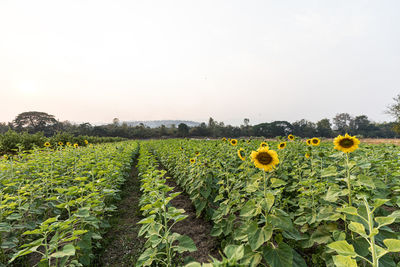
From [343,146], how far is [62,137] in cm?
2372

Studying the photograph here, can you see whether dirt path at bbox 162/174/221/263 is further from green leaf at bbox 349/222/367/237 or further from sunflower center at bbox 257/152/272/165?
green leaf at bbox 349/222/367/237

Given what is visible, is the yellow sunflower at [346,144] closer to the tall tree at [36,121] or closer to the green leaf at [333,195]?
the green leaf at [333,195]

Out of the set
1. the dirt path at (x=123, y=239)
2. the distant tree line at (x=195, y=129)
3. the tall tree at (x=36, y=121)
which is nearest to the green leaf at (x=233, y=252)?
the dirt path at (x=123, y=239)

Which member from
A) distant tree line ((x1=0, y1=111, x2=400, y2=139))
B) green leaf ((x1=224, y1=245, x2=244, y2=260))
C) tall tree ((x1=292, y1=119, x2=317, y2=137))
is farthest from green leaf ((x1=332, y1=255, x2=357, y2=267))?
tall tree ((x1=292, y1=119, x2=317, y2=137))

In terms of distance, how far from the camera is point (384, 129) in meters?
79.6

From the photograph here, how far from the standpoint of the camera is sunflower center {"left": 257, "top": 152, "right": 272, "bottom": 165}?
225cm

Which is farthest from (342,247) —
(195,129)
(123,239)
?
(195,129)

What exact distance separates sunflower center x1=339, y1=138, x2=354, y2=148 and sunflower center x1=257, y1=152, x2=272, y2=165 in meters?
1.01

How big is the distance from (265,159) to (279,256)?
986 mm

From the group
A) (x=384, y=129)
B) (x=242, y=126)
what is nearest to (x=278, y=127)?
(x=242, y=126)

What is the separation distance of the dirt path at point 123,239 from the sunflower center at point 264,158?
8.73 ft

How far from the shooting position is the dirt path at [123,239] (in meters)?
3.16

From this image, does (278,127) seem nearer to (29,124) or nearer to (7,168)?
(7,168)

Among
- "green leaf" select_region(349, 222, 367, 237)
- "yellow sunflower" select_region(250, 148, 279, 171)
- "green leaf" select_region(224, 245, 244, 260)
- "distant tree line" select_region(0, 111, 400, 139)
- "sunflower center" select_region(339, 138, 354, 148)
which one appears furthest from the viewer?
"distant tree line" select_region(0, 111, 400, 139)
